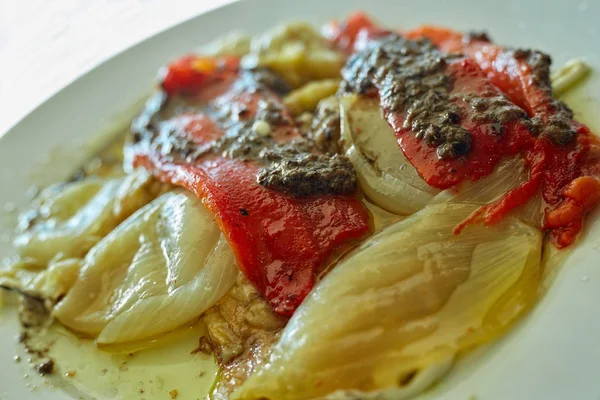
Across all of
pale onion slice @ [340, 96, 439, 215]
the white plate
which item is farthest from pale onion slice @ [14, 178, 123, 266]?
pale onion slice @ [340, 96, 439, 215]

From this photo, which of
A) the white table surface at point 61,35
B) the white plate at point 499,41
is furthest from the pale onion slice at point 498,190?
the white table surface at point 61,35

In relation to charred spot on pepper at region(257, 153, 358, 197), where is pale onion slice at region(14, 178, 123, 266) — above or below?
below

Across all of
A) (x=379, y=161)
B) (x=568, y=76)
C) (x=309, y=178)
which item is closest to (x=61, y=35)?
(x=309, y=178)

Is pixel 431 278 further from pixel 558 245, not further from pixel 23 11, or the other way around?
pixel 23 11

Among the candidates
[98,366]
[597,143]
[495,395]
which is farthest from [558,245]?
[98,366]

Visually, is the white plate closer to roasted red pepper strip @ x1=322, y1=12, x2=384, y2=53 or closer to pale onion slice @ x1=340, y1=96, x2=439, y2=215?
roasted red pepper strip @ x1=322, y1=12, x2=384, y2=53

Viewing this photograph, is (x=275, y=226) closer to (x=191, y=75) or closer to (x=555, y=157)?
(x=555, y=157)
